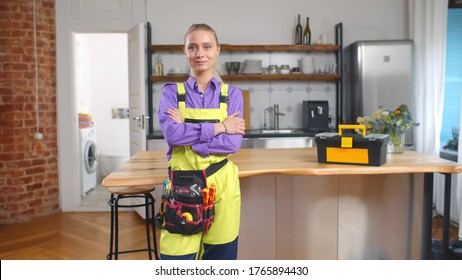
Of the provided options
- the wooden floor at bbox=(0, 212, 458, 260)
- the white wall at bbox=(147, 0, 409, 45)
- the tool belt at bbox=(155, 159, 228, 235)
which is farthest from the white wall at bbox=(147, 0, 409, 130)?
the tool belt at bbox=(155, 159, 228, 235)

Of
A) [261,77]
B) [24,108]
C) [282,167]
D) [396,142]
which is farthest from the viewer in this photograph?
[261,77]

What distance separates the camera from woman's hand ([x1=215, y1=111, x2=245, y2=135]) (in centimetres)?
202

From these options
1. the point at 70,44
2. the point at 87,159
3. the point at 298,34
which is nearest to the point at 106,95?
the point at 87,159

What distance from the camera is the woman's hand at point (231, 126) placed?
2020 millimetres

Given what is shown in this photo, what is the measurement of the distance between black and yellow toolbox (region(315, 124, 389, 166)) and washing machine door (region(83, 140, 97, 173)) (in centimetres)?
413

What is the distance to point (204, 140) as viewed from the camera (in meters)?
1.98

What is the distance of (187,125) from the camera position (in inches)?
77.8

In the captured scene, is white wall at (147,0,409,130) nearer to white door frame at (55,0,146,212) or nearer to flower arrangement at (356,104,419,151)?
white door frame at (55,0,146,212)

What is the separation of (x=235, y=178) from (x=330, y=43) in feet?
12.1

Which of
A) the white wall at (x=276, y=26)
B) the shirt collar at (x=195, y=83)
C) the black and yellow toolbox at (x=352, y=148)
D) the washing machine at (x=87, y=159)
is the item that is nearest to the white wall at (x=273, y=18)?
the white wall at (x=276, y=26)

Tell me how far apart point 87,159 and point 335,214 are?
406cm

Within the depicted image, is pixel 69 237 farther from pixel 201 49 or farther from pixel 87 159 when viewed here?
pixel 201 49

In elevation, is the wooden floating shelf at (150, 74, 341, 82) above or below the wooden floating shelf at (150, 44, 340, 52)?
below

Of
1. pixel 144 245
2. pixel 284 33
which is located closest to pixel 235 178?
pixel 144 245
